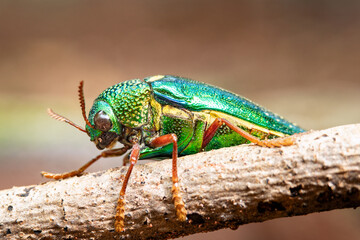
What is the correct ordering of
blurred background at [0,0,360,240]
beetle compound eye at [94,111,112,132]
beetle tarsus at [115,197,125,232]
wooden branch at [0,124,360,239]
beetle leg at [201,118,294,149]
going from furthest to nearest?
blurred background at [0,0,360,240] < beetle compound eye at [94,111,112,132] < beetle tarsus at [115,197,125,232] < beetle leg at [201,118,294,149] < wooden branch at [0,124,360,239]

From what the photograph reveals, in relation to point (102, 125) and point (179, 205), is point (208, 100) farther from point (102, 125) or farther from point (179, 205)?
point (179, 205)

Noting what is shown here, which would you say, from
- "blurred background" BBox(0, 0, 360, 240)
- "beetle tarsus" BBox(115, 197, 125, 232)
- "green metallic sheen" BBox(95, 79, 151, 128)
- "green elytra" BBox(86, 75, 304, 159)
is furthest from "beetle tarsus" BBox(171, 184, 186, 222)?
"blurred background" BBox(0, 0, 360, 240)

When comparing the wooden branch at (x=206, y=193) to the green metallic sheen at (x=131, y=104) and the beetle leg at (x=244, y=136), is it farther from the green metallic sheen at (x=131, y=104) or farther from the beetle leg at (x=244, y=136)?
the green metallic sheen at (x=131, y=104)

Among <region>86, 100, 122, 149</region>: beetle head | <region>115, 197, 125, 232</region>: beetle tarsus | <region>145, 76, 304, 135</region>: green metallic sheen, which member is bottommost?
<region>115, 197, 125, 232</region>: beetle tarsus

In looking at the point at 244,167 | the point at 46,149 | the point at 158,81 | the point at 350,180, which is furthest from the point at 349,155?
the point at 46,149

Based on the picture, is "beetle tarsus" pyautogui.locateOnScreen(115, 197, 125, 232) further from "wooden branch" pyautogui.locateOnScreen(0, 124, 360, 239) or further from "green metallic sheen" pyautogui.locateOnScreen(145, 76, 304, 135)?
"green metallic sheen" pyautogui.locateOnScreen(145, 76, 304, 135)

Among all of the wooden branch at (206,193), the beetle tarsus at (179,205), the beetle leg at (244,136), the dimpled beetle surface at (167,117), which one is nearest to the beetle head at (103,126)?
the dimpled beetle surface at (167,117)
